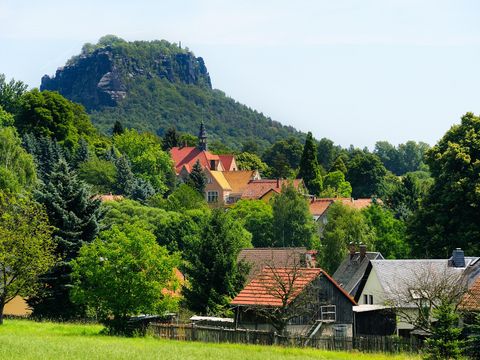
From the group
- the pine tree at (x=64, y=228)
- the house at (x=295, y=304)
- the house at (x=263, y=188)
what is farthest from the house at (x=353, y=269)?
the house at (x=263, y=188)

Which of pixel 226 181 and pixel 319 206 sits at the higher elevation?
pixel 226 181

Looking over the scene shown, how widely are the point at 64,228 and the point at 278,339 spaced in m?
18.0

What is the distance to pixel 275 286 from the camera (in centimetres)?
4919

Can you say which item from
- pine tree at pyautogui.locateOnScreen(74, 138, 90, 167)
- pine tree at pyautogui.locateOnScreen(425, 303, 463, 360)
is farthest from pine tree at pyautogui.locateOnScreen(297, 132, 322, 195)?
pine tree at pyautogui.locateOnScreen(425, 303, 463, 360)

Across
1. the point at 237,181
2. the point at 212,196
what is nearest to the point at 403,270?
the point at 212,196

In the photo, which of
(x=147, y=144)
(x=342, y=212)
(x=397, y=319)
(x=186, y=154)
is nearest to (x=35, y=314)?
(x=397, y=319)

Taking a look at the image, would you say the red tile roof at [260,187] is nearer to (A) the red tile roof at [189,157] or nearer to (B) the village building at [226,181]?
(B) the village building at [226,181]

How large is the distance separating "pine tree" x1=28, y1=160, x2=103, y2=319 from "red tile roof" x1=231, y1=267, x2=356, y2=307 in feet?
37.8

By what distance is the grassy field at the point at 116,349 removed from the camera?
35.2 meters

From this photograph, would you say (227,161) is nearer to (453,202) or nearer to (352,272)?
(352,272)

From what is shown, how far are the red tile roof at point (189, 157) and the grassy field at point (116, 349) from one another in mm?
105193

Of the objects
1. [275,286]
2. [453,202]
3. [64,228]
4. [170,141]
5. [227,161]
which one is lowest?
[275,286]

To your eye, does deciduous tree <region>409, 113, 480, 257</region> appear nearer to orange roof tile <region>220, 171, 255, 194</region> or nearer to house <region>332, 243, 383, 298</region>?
house <region>332, 243, 383, 298</region>

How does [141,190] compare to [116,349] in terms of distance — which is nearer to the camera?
[116,349]
